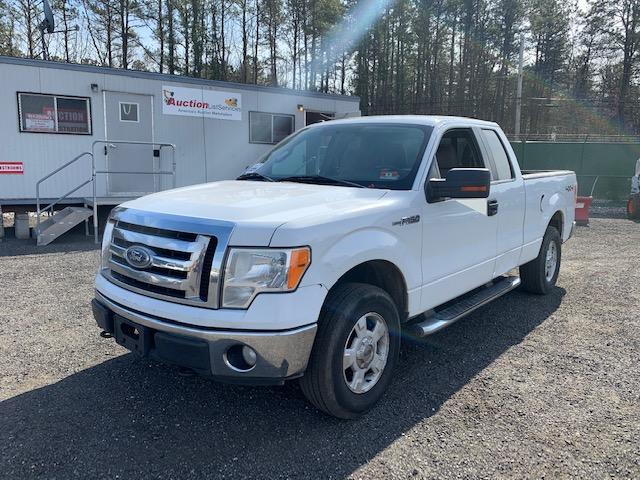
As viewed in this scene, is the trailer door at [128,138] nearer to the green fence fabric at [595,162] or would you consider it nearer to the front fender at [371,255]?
the front fender at [371,255]

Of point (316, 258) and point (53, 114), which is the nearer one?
point (316, 258)

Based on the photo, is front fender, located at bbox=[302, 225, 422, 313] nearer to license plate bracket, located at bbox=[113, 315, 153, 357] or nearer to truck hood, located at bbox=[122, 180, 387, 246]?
truck hood, located at bbox=[122, 180, 387, 246]

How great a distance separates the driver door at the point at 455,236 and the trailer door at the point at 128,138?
9.00 meters

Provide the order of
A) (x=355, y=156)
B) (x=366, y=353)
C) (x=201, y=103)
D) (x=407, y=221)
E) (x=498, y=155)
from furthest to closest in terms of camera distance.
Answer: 1. (x=201, y=103)
2. (x=498, y=155)
3. (x=355, y=156)
4. (x=407, y=221)
5. (x=366, y=353)

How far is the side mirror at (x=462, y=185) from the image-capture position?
3426mm

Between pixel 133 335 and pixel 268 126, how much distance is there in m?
11.2

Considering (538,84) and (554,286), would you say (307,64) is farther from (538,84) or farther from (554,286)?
(554,286)

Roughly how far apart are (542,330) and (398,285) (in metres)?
2.22

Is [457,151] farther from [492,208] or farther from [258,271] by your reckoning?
[258,271]

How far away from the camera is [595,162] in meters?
20.3

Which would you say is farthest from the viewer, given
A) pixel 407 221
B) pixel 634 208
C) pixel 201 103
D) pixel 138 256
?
pixel 634 208

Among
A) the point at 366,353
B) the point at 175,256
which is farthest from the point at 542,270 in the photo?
the point at 175,256

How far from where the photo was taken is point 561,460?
2834mm

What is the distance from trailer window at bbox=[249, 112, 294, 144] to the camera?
43.8 ft
